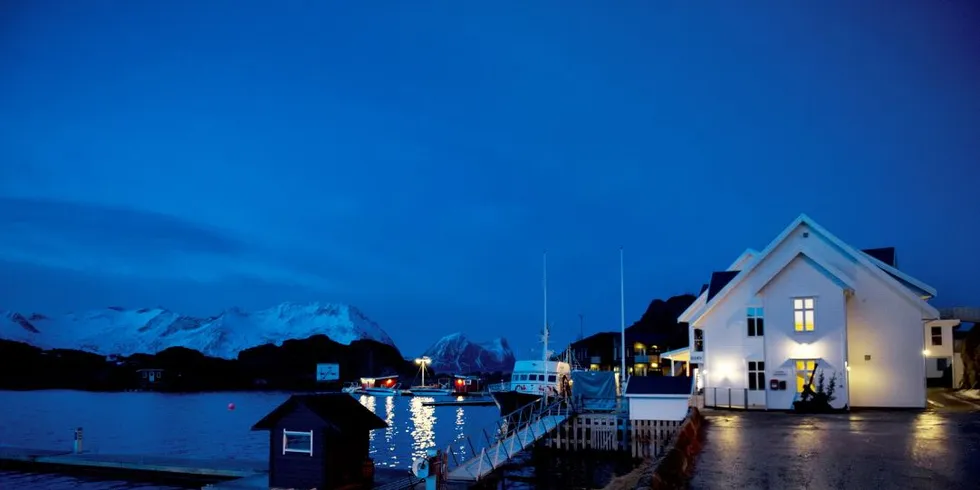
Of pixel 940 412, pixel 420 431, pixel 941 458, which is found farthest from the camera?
pixel 420 431

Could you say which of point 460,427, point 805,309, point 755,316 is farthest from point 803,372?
point 460,427

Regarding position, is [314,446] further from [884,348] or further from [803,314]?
[884,348]

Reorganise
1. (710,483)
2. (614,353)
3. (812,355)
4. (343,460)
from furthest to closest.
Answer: (614,353) → (812,355) → (343,460) → (710,483)

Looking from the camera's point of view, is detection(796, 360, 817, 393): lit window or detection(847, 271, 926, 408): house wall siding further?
detection(796, 360, 817, 393): lit window

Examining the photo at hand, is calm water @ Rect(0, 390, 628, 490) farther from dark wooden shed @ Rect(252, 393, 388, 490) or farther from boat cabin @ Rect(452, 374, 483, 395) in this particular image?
boat cabin @ Rect(452, 374, 483, 395)

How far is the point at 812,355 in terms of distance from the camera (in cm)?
3681

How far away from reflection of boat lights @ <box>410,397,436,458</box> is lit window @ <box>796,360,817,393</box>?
67.9 ft

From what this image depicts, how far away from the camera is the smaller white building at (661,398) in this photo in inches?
1454

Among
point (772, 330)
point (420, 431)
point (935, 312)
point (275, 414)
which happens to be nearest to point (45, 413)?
point (420, 431)

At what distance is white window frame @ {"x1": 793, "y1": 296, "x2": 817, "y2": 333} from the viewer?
121 feet

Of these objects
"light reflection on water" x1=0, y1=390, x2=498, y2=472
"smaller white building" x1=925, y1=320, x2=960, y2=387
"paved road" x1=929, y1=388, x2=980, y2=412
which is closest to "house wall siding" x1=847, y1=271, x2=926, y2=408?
"paved road" x1=929, y1=388, x2=980, y2=412

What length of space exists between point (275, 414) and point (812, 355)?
2512cm

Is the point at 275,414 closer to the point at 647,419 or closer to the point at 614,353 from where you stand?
the point at 647,419

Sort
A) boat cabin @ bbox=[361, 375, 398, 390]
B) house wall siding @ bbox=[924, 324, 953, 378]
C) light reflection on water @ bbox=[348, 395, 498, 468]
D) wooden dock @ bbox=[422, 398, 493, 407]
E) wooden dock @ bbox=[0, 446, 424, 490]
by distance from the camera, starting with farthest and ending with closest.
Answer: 1. boat cabin @ bbox=[361, 375, 398, 390]
2. wooden dock @ bbox=[422, 398, 493, 407]
3. light reflection on water @ bbox=[348, 395, 498, 468]
4. house wall siding @ bbox=[924, 324, 953, 378]
5. wooden dock @ bbox=[0, 446, 424, 490]
